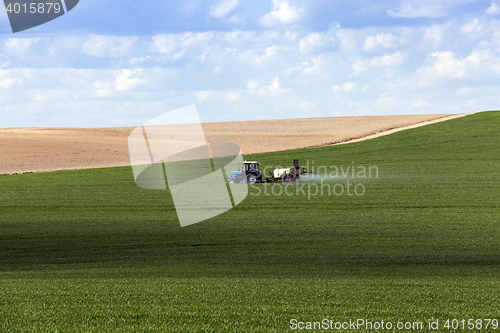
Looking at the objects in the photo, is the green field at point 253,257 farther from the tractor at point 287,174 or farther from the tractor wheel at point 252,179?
the tractor at point 287,174

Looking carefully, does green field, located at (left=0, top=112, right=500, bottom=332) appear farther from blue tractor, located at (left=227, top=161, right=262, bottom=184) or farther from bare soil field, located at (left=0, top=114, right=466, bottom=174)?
bare soil field, located at (left=0, top=114, right=466, bottom=174)

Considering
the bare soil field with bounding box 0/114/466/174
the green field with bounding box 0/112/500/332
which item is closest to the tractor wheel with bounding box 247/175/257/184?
the green field with bounding box 0/112/500/332

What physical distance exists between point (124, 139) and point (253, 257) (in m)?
64.9

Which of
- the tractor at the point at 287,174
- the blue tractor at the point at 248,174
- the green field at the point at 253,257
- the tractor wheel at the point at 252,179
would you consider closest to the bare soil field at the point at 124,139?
the green field at the point at 253,257

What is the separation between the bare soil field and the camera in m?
54.8

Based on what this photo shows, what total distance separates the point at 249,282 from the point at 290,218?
1022cm

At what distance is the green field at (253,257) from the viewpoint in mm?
8844

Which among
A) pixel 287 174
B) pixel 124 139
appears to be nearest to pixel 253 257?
pixel 287 174

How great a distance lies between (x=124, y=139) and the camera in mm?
76438

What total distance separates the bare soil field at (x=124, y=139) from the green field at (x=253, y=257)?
21240mm

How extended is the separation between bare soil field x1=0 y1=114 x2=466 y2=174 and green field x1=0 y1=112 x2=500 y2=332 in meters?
21.2

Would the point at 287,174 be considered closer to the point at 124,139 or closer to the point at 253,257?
the point at 253,257

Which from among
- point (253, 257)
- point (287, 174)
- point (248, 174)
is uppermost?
point (253, 257)

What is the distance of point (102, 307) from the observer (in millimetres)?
9148
